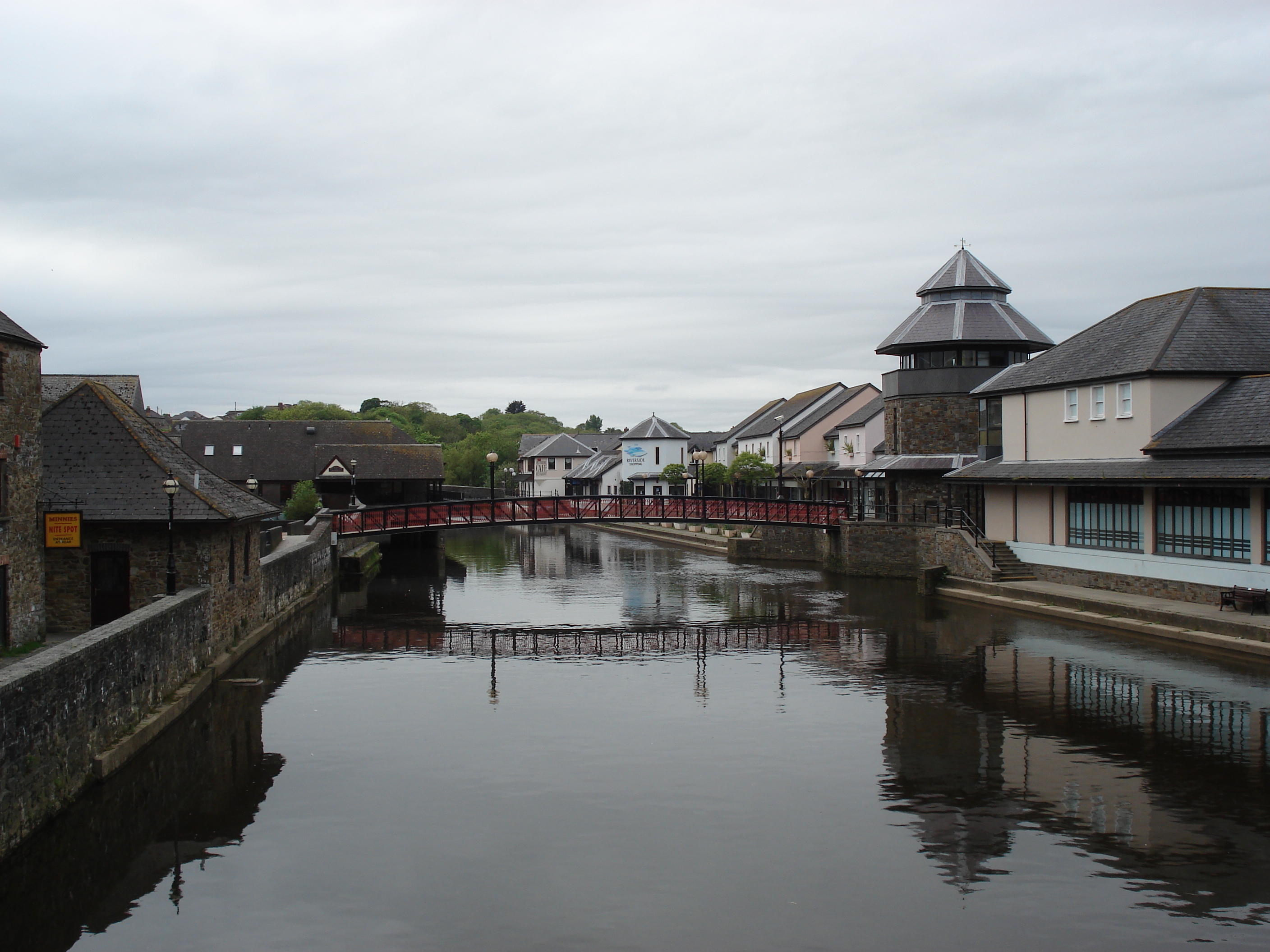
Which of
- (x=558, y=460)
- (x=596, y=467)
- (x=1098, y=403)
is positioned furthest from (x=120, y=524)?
(x=558, y=460)

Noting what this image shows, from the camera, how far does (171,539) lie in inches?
800

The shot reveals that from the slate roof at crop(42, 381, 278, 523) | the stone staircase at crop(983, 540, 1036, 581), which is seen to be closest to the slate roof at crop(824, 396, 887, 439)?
the stone staircase at crop(983, 540, 1036, 581)

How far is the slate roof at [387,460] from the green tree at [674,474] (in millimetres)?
17204

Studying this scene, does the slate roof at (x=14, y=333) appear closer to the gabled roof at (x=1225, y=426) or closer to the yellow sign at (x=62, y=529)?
the yellow sign at (x=62, y=529)

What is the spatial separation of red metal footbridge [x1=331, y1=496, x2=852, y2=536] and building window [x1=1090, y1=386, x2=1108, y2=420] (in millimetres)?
14167

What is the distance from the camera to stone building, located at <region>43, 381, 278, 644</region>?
2130 cm

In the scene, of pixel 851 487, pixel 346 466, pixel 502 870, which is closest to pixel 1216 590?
pixel 502 870

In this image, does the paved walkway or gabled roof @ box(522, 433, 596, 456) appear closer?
the paved walkway

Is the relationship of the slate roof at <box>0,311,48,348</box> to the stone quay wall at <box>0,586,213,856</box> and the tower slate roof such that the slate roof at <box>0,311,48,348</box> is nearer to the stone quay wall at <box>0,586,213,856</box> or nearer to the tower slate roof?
the stone quay wall at <box>0,586,213,856</box>

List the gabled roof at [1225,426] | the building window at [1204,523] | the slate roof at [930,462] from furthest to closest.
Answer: the slate roof at [930,462] < the building window at [1204,523] < the gabled roof at [1225,426]

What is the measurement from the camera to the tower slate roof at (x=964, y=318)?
42.1 metres

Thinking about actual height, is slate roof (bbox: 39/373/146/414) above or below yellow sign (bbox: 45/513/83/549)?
above

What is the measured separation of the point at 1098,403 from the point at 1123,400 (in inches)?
46.9

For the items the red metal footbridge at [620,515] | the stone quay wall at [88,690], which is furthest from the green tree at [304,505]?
the stone quay wall at [88,690]
